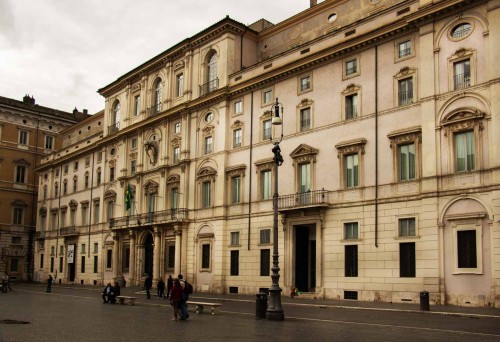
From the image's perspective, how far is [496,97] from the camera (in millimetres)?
28906

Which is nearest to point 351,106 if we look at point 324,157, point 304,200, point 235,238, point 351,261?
point 324,157

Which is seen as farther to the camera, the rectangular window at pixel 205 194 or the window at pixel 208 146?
the window at pixel 208 146

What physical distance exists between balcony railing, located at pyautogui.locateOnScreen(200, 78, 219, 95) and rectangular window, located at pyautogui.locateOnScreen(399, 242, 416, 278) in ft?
66.7

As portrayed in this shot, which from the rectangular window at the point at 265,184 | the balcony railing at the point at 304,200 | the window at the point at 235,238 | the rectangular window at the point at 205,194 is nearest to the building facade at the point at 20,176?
the rectangular window at the point at 205,194

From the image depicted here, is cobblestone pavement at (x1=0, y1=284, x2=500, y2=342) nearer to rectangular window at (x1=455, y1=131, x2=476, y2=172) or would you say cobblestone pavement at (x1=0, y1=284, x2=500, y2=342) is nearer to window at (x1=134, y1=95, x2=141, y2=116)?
rectangular window at (x1=455, y1=131, x2=476, y2=172)

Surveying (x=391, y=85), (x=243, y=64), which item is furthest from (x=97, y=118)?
(x=391, y=85)

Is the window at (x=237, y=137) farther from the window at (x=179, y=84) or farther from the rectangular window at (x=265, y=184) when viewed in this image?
the window at (x=179, y=84)

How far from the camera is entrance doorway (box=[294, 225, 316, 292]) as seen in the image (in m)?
39.0

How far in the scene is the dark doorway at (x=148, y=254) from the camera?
5247 centimetres

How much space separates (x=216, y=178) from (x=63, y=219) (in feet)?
101

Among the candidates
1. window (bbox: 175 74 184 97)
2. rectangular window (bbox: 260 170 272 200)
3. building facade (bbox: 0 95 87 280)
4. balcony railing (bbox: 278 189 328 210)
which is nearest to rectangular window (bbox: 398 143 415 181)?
balcony railing (bbox: 278 189 328 210)

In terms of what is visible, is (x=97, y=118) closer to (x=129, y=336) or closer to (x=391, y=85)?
(x=391, y=85)

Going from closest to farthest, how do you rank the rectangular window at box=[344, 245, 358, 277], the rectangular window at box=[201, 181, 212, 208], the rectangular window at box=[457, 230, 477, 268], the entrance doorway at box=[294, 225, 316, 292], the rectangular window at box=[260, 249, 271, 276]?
the rectangular window at box=[457, 230, 477, 268], the rectangular window at box=[344, 245, 358, 277], the entrance doorway at box=[294, 225, 316, 292], the rectangular window at box=[260, 249, 271, 276], the rectangular window at box=[201, 181, 212, 208]

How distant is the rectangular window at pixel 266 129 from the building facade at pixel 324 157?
0.12m
